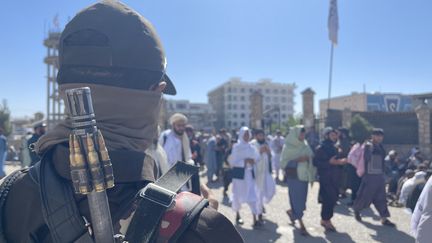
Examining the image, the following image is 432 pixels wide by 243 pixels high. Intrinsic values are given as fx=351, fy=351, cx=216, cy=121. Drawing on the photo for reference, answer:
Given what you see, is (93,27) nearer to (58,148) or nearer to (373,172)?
(58,148)

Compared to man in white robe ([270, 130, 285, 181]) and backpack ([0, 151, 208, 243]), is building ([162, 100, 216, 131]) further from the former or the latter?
backpack ([0, 151, 208, 243])

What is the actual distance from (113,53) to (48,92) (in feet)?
125

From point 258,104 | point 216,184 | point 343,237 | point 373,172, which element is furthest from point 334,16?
point 343,237

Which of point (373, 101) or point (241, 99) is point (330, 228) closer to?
point (373, 101)

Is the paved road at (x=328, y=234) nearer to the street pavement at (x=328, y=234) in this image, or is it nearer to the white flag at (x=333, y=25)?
the street pavement at (x=328, y=234)

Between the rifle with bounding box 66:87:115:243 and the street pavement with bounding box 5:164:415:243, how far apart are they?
5.00 metres

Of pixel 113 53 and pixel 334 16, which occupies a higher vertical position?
pixel 334 16

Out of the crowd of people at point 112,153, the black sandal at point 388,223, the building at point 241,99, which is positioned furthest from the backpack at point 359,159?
the building at point 241,99

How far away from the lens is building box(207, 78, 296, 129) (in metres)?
91.9

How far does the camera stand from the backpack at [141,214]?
0.78m

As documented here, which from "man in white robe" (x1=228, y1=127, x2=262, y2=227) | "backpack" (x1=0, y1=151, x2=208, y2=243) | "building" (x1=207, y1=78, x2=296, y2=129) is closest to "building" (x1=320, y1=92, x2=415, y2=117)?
"building" (x1=207, y1=78, x2=296, y2=129)

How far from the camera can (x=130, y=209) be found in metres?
0.86

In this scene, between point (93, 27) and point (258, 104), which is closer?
point (93, 27)

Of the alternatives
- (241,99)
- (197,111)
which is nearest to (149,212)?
(197,111)
